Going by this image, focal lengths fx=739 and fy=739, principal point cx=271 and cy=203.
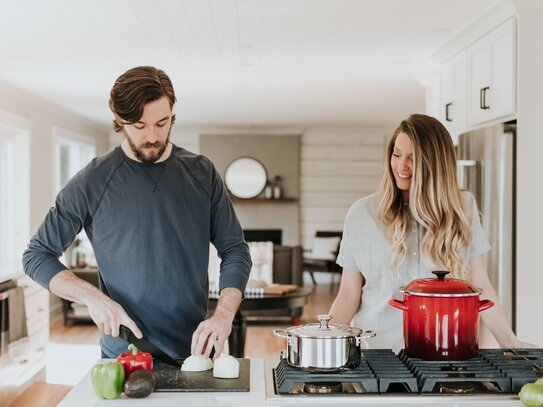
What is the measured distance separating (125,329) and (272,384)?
16.1 inches

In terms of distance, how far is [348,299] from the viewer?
2.29 m

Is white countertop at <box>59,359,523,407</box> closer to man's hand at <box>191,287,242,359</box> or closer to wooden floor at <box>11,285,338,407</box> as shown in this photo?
man's hand at <box>191,287,242,359</box>

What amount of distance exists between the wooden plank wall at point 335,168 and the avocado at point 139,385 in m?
10.1

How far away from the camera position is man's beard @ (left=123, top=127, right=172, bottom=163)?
6.84 ft

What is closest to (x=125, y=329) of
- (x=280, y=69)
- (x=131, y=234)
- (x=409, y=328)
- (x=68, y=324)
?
(x=131, y=234)

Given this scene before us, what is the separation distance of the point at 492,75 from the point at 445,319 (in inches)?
110

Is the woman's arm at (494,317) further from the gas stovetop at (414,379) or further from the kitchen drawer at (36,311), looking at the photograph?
the kitchen drawer at (36,311)

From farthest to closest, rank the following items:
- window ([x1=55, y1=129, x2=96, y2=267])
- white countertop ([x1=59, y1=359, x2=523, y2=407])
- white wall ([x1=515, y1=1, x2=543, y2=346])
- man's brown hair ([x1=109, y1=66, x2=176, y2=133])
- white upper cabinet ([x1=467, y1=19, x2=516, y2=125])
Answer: window ([x1=55, y1=129, x2=96, y2=267]), white upper cabinet ([x1=467, y1=19, x2=516, y2=125]), white wall ([x1=515, y1=1, x2=543, y2=346]), man's brown hair ([x1=109, y1=66, x2=176, y2=133]), white countertop ([x1=59, y1=359, x2=523, y2=407])

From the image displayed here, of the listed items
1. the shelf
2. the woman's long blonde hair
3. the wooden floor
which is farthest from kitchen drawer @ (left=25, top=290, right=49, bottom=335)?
the shelf

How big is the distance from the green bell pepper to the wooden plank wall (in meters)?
10.2

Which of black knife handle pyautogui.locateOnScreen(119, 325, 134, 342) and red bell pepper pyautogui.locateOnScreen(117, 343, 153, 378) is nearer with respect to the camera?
red bell pepper pyautogui.locateOnScreen(117, 343, 153, 378)

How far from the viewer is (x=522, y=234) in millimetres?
3832

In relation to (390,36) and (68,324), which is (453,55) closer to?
(390,36)

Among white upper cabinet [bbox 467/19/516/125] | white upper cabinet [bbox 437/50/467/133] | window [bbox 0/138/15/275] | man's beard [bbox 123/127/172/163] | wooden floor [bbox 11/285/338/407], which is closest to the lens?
man's beard [bbox 123/127/172/163]
